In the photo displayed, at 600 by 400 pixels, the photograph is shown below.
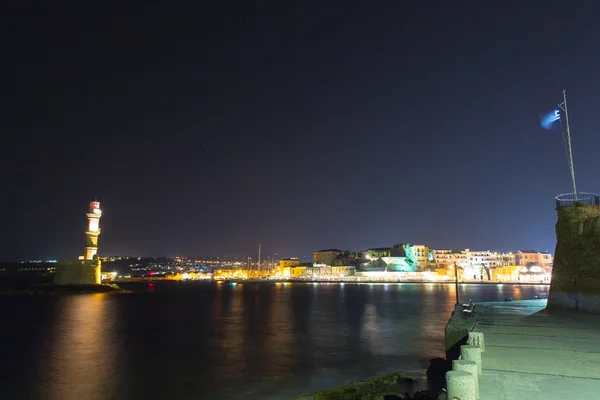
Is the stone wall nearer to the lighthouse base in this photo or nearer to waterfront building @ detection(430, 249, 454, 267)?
the lighthouse base

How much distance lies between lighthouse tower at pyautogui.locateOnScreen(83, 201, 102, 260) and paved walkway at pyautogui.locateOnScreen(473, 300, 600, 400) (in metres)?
103

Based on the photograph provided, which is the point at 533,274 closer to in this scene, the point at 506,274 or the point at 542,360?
the point at 506,274

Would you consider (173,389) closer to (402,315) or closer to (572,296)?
(572,296)

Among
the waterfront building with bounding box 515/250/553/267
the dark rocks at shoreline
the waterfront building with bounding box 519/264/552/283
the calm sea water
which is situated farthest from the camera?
the waterfront building with bounding box 515/250/553/267

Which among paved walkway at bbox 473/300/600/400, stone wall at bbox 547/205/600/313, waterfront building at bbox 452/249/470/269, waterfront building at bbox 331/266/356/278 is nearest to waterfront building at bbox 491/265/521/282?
waterfront building at bbox 452/249/470/269

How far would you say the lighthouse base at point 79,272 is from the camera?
10525 centimetres

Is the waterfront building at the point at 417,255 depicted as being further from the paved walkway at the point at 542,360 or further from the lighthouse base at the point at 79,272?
the paved walkway at the point at 542,360

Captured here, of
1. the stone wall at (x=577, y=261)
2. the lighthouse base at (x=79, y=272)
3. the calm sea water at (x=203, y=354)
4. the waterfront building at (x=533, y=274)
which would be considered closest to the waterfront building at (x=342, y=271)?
the waterfront building at (x=533, y=274)

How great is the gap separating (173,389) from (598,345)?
687 inches

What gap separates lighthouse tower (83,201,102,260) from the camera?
10338 cm

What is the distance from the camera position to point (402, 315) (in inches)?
2041

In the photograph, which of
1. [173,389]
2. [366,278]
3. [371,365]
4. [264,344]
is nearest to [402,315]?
[264,344]

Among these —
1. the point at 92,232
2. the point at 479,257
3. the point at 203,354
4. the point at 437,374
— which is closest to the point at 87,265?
the point at 92,232

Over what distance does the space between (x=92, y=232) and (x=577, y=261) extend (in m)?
105
